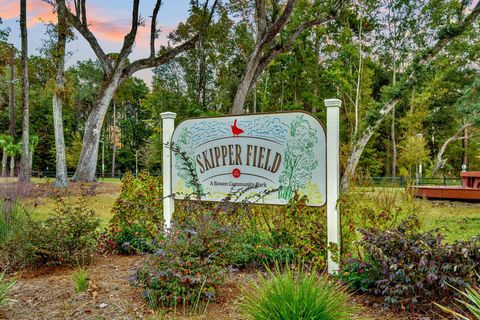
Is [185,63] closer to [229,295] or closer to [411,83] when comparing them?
[411,83]

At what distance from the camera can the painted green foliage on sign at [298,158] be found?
13.9 ft

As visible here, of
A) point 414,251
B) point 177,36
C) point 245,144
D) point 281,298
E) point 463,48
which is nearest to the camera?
point 281,298

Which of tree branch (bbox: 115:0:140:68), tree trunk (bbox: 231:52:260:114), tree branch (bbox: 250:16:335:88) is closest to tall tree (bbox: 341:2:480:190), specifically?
tree branch (bbox: 250:16:335:88)

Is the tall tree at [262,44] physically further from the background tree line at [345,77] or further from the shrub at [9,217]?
the shrub at [9,217]

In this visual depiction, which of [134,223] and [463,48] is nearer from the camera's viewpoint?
[134,223]

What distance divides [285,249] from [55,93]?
549 inches

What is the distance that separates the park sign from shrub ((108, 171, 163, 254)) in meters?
0.49

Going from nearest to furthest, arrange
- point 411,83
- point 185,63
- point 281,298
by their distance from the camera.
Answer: point 281,298
point 411,83
point 185,63

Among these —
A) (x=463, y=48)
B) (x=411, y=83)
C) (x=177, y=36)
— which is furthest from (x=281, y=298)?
(x=463, y=48)

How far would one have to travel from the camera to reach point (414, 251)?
3152 millimetres

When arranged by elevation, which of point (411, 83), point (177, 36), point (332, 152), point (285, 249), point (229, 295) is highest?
point (177, 36)

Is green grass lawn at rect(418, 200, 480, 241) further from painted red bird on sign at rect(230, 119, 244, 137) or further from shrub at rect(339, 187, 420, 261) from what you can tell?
painted red bird on sign at rect(230, 119, 244, 137)

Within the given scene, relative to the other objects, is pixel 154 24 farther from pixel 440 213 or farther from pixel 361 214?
pixel 361 214

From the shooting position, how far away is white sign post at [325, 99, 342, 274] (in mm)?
4023
